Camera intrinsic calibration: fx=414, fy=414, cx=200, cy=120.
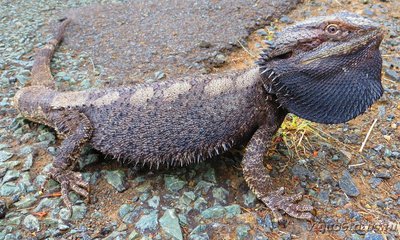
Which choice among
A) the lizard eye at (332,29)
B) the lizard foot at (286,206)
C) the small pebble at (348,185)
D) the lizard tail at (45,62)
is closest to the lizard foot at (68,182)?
the lizard tail at (45,62)

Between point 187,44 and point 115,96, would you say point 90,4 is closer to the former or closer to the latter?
point 187,44

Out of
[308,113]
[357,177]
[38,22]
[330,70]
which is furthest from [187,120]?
[38,22]

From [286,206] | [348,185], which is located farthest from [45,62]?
[348,185]

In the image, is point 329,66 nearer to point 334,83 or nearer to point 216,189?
point 334,83

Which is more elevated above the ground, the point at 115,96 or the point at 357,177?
the point at 115,96

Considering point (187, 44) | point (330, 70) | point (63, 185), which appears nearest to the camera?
point (330, 70)

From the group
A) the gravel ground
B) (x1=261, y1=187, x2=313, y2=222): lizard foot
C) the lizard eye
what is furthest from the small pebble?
the lizard eye

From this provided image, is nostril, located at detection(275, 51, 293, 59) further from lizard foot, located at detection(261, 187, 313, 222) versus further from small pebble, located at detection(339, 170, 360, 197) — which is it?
small pebble, located at detection(339, 170, 360, 197)
